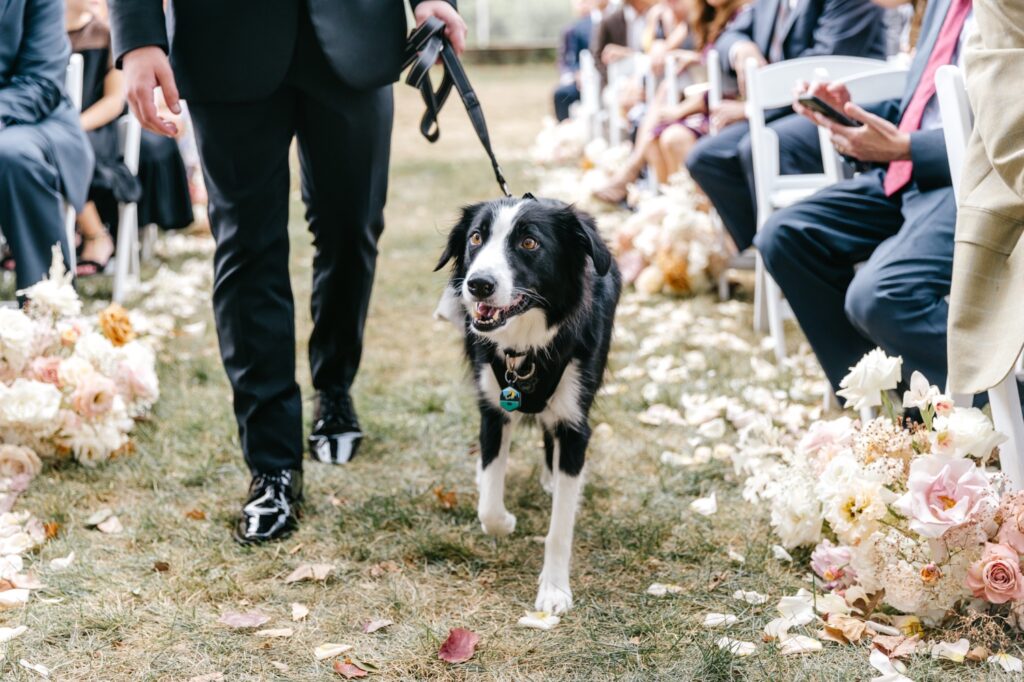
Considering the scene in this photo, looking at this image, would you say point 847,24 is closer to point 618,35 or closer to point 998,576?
point 998,576

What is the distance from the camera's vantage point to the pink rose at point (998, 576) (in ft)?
6.26

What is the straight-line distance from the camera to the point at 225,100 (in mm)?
2311

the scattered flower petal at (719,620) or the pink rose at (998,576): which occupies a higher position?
the pink rose at (998,576)

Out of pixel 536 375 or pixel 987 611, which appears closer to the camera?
pixel 987 611

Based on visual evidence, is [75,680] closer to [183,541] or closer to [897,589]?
[183,541]

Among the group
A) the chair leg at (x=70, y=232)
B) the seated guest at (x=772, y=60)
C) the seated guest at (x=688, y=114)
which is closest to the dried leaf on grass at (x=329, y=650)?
the chair leg at (x=70, y=232)

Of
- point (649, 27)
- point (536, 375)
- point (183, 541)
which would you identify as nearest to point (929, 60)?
point (536, 375)

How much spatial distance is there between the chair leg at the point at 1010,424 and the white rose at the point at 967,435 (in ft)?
0.07

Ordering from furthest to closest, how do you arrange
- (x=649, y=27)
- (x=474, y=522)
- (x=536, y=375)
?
(x=649, y=27) < (x=474, y=522) < (x=536, y=375)

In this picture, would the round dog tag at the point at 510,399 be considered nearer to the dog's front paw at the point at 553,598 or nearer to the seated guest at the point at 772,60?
the dog's front paw at the point at 553,598

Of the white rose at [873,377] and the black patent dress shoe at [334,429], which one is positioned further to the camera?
the black patent dress shoe at [334,429]

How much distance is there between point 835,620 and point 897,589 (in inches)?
5.6

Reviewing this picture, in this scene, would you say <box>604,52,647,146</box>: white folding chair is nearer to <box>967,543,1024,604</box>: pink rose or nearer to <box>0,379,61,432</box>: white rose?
<box>0,379,61,432</box>: white rose

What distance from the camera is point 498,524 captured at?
8.09ft
